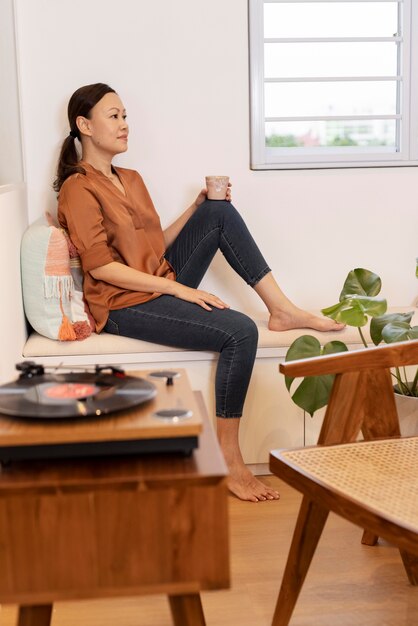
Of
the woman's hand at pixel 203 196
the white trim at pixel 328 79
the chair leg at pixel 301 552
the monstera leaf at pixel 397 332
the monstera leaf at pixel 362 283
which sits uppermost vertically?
the white trim at pixel 328 79

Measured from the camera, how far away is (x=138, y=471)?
123 cm

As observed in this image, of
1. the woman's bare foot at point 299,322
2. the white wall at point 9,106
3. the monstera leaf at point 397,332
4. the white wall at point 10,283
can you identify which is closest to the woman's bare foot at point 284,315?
the woman's bare foot at point 299,322

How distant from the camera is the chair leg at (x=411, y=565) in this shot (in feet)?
6.48

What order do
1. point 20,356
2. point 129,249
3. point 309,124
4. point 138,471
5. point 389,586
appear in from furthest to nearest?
point 309,124, point 129,249, point 20,356, point 389,586, point 138,471

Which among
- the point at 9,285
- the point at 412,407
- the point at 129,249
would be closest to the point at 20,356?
the point at 9,285

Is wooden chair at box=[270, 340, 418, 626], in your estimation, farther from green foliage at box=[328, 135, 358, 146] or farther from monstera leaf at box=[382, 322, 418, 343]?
green foliage at box=[328, 135, 358, 146]

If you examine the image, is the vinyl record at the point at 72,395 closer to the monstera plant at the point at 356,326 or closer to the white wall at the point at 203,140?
the monstera plant at the point at 356,326

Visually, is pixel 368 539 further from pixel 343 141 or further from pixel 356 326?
pixel 343 141

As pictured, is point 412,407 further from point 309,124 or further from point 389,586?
point 309,124

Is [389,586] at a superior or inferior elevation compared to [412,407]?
inferior

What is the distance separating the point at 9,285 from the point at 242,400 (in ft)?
2.53

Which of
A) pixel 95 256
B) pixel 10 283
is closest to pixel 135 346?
pixel 95 256

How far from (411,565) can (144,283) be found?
116cm

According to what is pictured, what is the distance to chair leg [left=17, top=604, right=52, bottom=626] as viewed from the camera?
1399 mm
